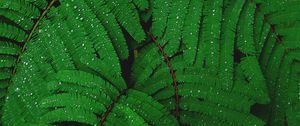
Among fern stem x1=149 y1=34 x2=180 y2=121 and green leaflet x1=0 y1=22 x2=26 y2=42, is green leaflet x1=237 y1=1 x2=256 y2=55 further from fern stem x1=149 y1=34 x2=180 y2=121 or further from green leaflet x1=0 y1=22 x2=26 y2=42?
green leaflet x1=0 y1=22 x2=26 y2=42

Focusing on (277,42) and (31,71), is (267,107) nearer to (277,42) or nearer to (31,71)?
(277,42)

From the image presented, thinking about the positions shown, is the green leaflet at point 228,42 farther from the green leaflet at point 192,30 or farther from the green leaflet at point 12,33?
the green leaflet at point 12,33

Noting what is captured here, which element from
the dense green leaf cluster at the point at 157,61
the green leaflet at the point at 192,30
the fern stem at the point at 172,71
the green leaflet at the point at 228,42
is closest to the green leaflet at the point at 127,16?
the dense green leaf cluster at the point at 157,61

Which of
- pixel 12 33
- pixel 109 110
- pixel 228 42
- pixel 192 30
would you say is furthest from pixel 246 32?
pixel 12 33

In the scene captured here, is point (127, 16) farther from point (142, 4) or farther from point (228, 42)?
point (228, 42)

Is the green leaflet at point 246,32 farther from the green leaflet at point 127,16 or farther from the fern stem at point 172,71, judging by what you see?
the green leaflet at point 127,16

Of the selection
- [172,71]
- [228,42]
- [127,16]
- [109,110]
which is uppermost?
[127,16]

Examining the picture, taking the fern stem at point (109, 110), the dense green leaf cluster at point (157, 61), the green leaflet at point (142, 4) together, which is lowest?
the fern stem at point (109, 110)

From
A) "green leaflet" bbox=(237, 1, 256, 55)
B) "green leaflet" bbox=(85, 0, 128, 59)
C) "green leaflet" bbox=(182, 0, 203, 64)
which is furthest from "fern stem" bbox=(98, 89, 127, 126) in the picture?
"green leaflet" bbox=(237, 1, 256, 55)

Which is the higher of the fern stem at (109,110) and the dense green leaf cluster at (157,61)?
the dense green leaf cluster at (157,61)

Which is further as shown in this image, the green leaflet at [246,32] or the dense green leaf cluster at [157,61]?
the green leaflet at [246,32]
